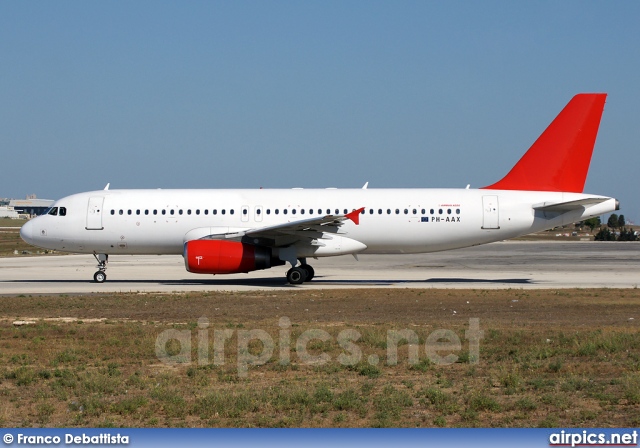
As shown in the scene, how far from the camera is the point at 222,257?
84.5ft

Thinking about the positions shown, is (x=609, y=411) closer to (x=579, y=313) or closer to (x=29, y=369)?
(x=29, y=369)

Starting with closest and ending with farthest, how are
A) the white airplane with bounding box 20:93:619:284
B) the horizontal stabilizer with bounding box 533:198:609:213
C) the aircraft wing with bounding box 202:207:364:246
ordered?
the aircraft wing with bounding box 202:207:364:246
the horizontal stabilizer with bounding box 533:198:609:213
the white airplane with bounding box 20:93:619:284

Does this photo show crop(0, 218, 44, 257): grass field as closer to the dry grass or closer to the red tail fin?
the dry grass

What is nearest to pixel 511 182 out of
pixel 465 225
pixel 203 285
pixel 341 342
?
pixel 465 225

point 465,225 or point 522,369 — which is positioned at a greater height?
point 465,225

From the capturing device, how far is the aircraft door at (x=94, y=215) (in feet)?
93.2

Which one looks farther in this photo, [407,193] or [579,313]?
[407,193]

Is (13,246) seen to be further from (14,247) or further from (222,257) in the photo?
(222,257)

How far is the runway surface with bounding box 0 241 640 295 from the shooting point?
2650cm

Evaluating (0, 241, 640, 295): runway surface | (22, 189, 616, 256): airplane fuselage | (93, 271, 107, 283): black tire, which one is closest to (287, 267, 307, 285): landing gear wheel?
(0, 241, 640, 295): runway surface

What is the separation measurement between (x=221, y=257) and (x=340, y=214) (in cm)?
468

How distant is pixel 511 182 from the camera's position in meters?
28.2

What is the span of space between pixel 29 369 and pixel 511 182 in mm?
20455

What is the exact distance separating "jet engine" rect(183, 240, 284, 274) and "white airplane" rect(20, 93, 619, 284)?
4 centimetres
